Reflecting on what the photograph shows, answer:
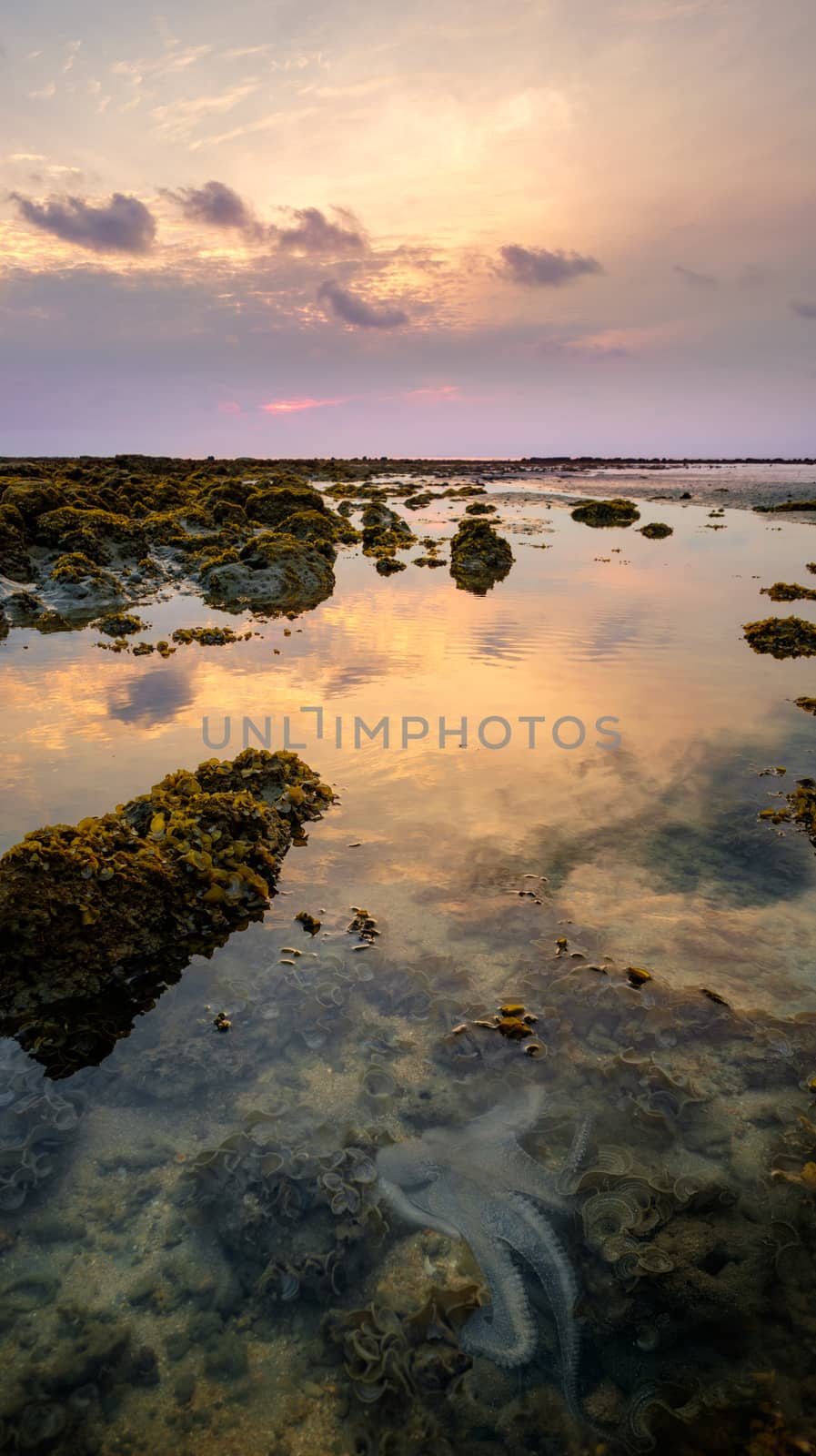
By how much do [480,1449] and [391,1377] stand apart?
1.42 ft

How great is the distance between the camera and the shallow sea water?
2.91m

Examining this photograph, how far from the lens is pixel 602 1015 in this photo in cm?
483

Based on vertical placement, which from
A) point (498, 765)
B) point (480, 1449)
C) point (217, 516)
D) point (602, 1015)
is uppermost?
point (217, 516)

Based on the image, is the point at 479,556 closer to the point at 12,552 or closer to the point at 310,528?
the point at 310,528

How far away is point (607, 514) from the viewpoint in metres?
41.8

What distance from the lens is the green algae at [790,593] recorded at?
19.3 meters

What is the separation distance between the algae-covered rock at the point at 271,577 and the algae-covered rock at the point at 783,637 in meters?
11.3

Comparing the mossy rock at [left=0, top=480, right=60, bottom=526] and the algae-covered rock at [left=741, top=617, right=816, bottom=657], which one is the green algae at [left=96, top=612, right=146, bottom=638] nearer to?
the mossy rock at [left=0, top=480, right=60, bottom=526]

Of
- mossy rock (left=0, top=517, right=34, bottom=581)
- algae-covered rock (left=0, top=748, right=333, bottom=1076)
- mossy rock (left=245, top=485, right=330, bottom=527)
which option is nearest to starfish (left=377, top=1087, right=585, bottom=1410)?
algae-covered rock (left=0, top=748, right=333, bottom=1076)

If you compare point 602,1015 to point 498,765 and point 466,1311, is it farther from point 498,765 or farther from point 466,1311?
point 498,765

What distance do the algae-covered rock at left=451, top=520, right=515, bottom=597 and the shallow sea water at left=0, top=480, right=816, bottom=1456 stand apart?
16152mm

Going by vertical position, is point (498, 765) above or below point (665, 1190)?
above

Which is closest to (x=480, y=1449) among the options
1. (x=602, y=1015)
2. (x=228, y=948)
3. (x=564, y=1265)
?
(x=564, y=1265)

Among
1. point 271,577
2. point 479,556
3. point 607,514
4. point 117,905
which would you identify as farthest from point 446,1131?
point 607,514
